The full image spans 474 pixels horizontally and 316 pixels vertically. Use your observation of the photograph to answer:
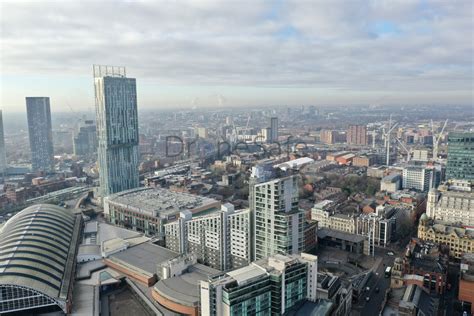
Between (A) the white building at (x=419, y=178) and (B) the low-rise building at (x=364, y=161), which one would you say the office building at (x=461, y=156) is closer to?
(A) the white building at (x=419, y=178)

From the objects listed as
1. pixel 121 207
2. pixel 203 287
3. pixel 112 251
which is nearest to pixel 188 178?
pixel 121 207

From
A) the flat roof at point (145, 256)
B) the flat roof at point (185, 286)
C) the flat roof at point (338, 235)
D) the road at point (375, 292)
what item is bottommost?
the road at point (375, 292)

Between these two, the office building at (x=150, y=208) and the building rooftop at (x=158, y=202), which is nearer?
the office building at (x=150, y=208)

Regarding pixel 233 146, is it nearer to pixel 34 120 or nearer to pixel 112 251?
pixel 34 120

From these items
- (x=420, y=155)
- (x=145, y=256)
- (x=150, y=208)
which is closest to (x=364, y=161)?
(x=420, y=155)

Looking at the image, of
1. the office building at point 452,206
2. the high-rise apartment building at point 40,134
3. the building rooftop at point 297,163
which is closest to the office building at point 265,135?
the building rooftop at point 297,163

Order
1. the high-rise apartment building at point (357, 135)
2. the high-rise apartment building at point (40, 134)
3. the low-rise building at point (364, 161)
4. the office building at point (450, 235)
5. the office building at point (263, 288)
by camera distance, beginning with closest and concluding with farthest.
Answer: the office building at point (263, 288), the office building at point (450, 235), the low-rise building at point (364, 161), the high-rise apartment building at point (40, 134), the high-rise apartment building at point (357, 135)
